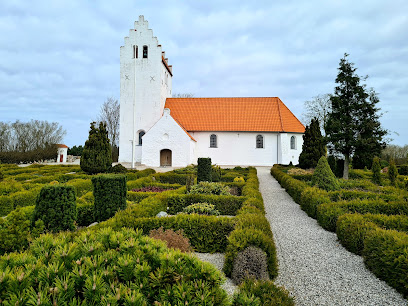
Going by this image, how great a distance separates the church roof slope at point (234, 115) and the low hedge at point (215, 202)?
59.4 feet

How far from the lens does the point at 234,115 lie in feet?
86.0

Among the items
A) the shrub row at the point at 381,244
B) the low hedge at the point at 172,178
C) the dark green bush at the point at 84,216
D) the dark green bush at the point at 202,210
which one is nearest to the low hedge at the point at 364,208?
the shrub row at the point at 381,244

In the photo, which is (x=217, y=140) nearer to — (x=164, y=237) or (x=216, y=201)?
(x=216, y=201)

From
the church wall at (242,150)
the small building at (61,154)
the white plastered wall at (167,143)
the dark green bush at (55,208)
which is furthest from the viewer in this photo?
the small building at (61,154)

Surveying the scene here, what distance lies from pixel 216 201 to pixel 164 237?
11.0ft

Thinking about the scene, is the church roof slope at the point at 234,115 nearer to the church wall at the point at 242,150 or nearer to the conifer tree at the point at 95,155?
the church wall at the point at 242,150

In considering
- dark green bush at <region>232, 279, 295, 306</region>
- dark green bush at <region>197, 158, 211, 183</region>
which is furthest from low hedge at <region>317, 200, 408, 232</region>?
dark green bush at <region>197, 158, 211, 183</region>

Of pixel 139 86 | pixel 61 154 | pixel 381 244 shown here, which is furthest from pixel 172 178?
pixel 61 154

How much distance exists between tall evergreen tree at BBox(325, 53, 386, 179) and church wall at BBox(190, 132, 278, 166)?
784 centimetres

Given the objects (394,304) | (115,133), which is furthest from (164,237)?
(115,133)

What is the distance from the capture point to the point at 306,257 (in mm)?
4391

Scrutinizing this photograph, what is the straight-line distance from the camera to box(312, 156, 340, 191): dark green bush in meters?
9.04

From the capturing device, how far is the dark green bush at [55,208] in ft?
14.5

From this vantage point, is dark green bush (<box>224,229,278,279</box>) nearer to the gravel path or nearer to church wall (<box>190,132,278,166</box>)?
the gravel path
